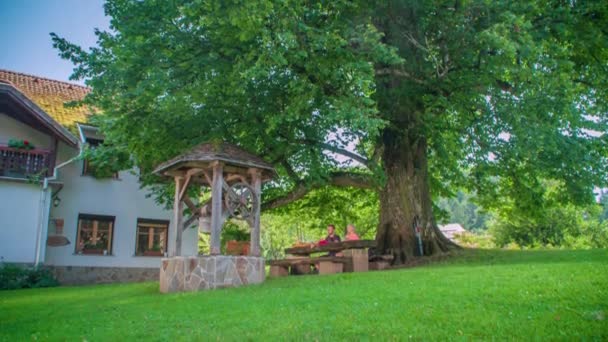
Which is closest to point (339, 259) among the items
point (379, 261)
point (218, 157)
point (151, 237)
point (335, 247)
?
point (335, 247)

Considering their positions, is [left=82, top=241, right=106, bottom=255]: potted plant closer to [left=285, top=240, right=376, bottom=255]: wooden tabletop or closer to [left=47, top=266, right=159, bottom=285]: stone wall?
[left=47, top=266, right=159, bottom=285]: stone wall

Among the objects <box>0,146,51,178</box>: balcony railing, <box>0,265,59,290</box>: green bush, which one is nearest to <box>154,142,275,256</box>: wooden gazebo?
<box>0,265,59,290</box>: green bush

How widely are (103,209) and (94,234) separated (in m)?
1.18

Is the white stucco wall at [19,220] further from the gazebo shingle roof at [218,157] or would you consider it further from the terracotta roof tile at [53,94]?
the gazebo shingle roof at [218,157]

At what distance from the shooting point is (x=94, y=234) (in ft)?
78.3

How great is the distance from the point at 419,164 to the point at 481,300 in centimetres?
1068

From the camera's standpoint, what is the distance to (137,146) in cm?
1611

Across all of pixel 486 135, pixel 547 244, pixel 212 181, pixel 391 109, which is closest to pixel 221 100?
pixel 212 181

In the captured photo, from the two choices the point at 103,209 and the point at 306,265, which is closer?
the point at 306,265

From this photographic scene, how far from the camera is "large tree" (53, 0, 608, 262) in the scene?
42.4 ft

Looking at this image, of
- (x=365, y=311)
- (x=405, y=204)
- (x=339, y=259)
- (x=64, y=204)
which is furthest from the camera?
(x=64, y=204)

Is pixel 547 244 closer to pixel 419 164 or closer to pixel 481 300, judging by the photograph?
pixel 419 164

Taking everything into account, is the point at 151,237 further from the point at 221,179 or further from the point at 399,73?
the point at 399,73

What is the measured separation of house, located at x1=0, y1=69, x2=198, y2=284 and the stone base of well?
9315mm
